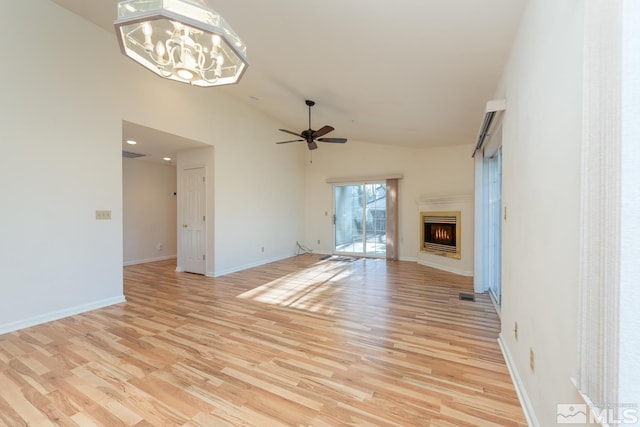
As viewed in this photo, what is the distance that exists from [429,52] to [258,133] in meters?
4.26

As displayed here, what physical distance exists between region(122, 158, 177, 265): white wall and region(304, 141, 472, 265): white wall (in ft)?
11.9

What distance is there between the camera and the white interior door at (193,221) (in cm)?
510

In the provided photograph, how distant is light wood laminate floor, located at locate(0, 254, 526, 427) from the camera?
1.58 m

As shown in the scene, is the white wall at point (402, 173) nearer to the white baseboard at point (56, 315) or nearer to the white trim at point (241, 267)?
the white trim at point (241, 267)

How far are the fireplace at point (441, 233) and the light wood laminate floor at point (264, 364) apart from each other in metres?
1.81

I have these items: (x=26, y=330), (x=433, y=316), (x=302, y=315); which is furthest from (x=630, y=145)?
(x=26, y=330)

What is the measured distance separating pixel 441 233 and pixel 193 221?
16.8ft

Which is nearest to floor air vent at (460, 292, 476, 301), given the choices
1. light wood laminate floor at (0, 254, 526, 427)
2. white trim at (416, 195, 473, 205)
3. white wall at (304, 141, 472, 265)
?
light wood laminate floor at (0, 254, 526, 427)

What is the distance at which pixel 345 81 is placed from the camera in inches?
136

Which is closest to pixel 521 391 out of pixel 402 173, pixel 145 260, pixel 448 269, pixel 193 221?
pixel 448 269

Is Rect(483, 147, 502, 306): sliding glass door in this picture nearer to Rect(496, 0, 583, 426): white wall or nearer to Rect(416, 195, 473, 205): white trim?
Rect(416, 195, 473, 205): white trim

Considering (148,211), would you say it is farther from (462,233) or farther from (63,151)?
(462,233)

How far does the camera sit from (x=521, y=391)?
169 centimetres

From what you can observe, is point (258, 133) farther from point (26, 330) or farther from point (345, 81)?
point (26, 330)
